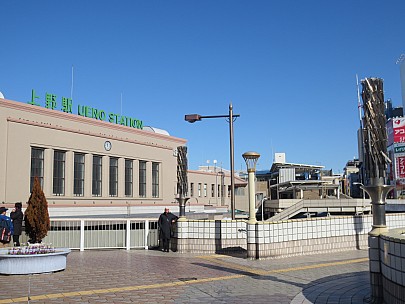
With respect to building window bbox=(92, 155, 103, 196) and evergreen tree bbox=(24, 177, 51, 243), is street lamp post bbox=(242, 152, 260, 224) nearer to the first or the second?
evergreen tree bbox=(24, 177, 51, 243)

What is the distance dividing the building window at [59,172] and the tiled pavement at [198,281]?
1922 centimetres


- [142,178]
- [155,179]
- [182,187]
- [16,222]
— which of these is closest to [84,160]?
[142,178]

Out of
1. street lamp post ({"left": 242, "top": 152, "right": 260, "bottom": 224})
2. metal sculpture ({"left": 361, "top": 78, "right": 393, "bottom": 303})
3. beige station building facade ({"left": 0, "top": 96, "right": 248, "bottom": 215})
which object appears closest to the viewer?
metal sculpture ({"left": 361, "top": 78, "right": 393, "bottom": 303})

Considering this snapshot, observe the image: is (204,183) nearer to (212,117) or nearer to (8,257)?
→ (212,117)

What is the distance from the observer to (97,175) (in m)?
35.0

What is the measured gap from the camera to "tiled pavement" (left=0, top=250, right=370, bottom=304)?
7.74 m

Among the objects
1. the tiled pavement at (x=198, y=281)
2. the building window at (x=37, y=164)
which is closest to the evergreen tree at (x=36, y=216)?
the tiled pavement at (x=198, y=281)

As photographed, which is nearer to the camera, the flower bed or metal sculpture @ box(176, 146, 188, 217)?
the flower bed

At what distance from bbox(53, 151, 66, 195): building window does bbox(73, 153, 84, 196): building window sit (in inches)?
46.9

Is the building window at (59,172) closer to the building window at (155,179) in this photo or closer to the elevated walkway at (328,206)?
the building window at (155,179)

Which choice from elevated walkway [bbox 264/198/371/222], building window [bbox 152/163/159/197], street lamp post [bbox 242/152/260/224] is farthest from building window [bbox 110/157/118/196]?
street lamp post [bbox 242/152/260/224]

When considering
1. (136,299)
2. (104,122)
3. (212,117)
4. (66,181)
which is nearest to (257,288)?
(136,299)

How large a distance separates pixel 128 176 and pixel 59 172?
7943 millimetres

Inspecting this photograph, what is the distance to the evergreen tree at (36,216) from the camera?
13.4 m
